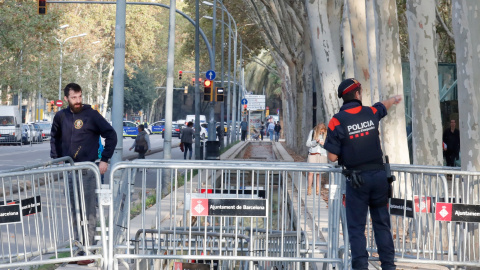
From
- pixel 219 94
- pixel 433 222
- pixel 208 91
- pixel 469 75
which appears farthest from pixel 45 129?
pixel 433 222

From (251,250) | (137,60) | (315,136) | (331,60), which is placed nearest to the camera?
(251,250)

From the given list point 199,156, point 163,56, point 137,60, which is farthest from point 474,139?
point 163,56

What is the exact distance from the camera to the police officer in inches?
289

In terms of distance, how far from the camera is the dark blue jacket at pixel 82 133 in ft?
29.0

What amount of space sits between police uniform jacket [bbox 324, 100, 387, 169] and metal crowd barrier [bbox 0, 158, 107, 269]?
2.01 metres

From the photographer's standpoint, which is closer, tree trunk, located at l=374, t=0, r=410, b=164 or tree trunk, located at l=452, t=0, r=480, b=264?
tree trunk, located at l=452, t=0, r=480, b=264

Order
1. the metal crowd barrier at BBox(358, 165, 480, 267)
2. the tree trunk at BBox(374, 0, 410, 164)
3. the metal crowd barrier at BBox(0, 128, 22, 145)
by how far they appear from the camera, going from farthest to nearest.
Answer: the metal crowd barrier at BBox(0, 128, 22, 145), the tree trunk at BBox(374, 0, 410, 164), the metal crowd barrier at BBox(358, 165, 480, 267)

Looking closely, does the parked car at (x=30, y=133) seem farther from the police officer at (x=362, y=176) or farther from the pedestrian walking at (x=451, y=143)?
the police officer at (x=362, y=176)

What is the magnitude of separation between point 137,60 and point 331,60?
48814 millimetres

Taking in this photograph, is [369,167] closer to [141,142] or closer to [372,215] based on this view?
[372,215]

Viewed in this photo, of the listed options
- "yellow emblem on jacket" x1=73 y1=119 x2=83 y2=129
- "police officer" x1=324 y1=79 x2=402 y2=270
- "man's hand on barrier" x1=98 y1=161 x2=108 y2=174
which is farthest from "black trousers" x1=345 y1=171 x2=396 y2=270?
"yellow emblem on jacket" x1=73 y1=119 x2=83 y2=129

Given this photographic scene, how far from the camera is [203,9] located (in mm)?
51844

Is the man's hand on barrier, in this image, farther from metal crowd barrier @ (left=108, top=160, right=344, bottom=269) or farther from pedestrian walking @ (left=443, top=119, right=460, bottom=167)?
pedestrian walking @ (left=443, top=119, right=460, bottom=167)

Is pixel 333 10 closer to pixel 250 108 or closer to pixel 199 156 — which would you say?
pixel 199 156
